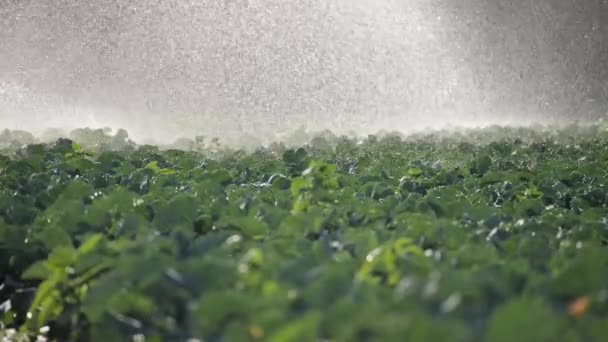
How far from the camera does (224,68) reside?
1947 cm

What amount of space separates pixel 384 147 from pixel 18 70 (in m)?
11.8

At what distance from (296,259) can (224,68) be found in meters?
17.4

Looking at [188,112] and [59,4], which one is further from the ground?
[59,4]

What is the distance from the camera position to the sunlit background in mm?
17531

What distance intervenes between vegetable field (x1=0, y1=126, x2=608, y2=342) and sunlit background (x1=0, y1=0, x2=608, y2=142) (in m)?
10.6

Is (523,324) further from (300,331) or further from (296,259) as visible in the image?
(296,259)

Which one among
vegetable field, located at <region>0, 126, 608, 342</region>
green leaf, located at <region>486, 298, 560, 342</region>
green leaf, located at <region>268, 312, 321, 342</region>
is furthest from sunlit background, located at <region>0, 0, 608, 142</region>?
green leaf, located at <region>486, 298, 560, 342</region>

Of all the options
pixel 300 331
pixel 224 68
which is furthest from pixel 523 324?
pixel 224 68

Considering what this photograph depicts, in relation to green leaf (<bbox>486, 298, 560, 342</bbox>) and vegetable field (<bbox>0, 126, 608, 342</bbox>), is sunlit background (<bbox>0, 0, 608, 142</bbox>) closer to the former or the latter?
vegetable field (<bbox>0, 126, 608, 342</bbox>)

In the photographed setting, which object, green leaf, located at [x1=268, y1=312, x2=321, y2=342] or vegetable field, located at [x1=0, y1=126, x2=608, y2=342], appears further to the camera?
vegetable field, located at [x1=0, y1=126, x2=608, y2=342]

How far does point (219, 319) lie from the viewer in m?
1.89

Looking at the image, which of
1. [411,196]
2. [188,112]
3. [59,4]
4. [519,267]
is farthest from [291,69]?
[519,267]

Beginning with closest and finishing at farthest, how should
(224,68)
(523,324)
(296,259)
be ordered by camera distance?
(523,324), (296,259), (224,68)

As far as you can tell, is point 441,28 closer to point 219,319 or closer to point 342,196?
point 342,196
